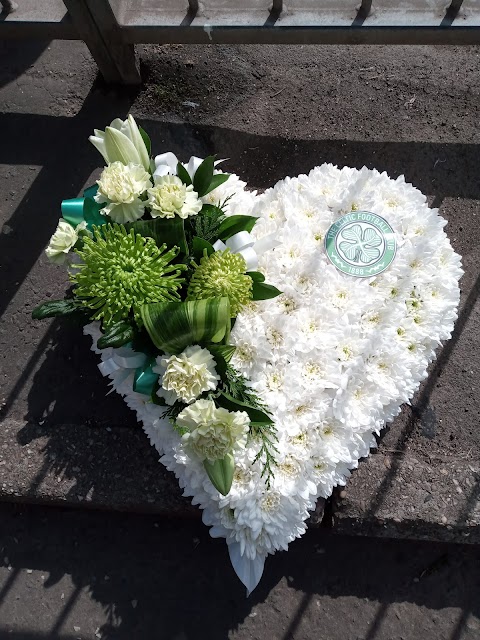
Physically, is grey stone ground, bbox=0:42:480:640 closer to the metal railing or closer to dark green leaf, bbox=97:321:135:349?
the metal railing

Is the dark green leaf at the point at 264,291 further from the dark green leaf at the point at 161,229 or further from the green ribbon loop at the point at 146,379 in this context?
the green ribbon loop at the point at 146,379

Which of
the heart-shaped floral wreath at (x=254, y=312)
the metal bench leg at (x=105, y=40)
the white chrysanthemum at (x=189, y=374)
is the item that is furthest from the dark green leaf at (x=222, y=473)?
the metal bench leg at (x=105, y=40)

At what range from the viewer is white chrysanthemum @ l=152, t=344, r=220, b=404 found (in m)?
1.41

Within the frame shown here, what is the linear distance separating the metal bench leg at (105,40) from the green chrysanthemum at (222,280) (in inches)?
61.8

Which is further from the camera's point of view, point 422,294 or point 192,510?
point 192,510

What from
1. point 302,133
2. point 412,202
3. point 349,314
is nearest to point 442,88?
point 302,133

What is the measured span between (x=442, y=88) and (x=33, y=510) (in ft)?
9.68

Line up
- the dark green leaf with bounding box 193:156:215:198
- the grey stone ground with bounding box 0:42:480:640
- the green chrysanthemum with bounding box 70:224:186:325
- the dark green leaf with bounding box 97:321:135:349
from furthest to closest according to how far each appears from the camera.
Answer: the grey stone ground with bounding box 0:42:480:640 < the dark green leaf with bounding box 193:156:215:198 < the dark green leaf with bounding box 97:321:135:349 < the green chrysanthemum with bounding box 70:224:186:325

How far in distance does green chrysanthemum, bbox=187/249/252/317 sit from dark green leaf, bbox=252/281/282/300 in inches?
3.9

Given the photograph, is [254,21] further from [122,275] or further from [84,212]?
[122,275]

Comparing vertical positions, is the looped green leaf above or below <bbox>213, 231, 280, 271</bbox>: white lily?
below

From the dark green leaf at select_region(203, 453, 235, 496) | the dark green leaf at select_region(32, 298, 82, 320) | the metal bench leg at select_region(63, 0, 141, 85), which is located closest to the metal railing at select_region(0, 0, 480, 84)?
the metal bench leg at select_region(63, 0, 141, 85)

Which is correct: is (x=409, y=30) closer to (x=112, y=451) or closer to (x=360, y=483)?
(x=360, y=483)

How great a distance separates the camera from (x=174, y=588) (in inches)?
93.5
